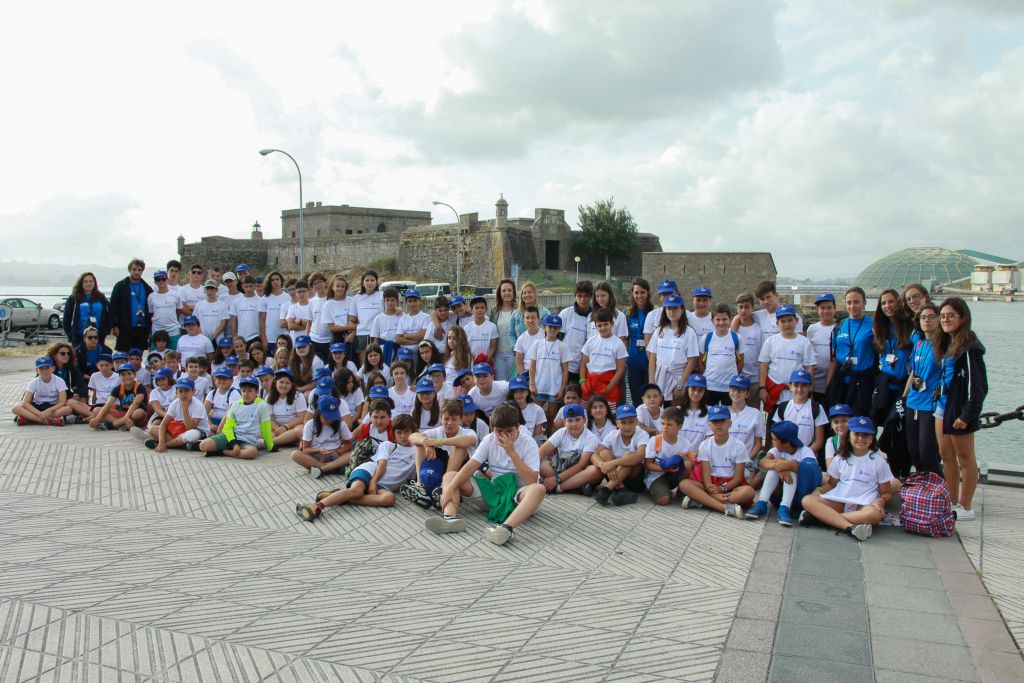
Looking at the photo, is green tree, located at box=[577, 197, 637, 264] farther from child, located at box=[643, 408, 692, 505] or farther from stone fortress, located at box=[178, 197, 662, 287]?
child, located at box=[643, 408, 692, 505]

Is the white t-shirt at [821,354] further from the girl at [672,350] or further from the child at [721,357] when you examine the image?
the girl at [672,350]

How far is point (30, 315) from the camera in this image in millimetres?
26109

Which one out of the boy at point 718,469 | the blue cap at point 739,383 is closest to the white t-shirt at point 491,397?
the boy at point 718,469

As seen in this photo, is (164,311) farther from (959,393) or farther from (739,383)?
(959,393)

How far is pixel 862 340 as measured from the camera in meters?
6.71

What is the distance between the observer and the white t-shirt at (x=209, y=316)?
10.6 m

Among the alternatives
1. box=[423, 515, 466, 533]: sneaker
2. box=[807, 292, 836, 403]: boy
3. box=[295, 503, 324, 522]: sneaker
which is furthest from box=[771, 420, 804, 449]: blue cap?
box=[295, 503, 324, 522]: sneaker

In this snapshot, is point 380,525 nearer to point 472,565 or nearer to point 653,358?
point 472,565

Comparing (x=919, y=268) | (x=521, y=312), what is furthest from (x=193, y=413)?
(x=919, y=268)

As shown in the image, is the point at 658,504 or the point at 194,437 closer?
the point at 658,504

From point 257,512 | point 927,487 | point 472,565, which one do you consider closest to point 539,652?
point 472,565

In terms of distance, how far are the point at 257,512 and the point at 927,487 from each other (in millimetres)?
5317

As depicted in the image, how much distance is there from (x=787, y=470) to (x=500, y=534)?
2.41 meters

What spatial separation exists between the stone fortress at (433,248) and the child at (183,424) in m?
32.2
